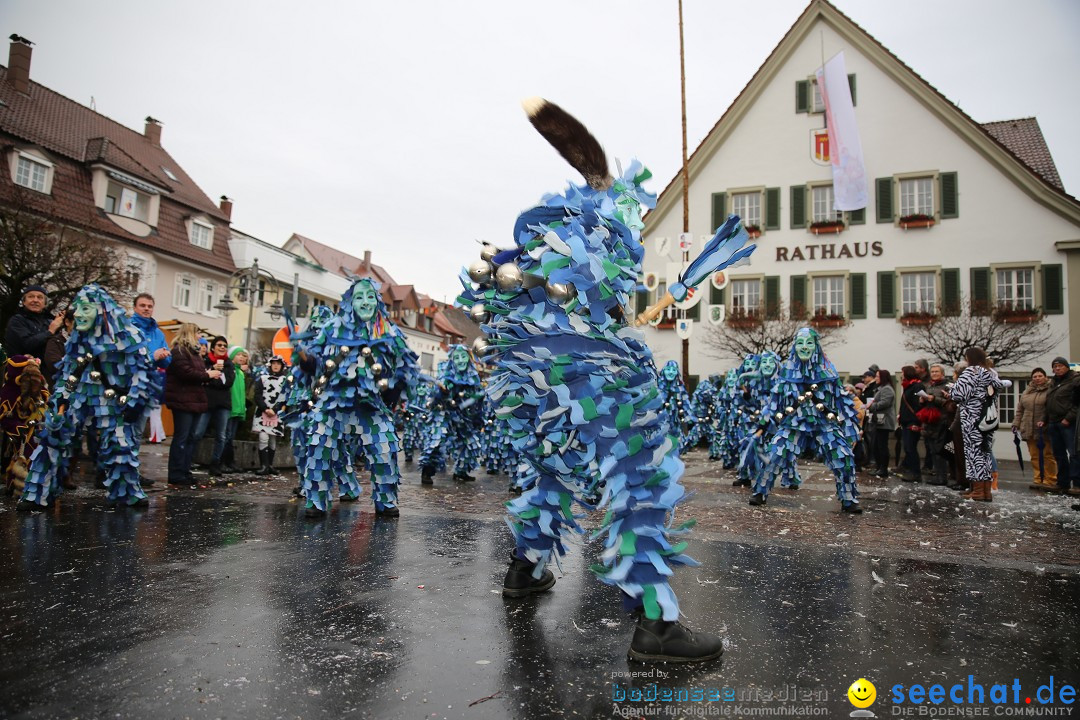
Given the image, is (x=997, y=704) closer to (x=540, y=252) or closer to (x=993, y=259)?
(x=540, y=252)

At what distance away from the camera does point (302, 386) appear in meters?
7.01

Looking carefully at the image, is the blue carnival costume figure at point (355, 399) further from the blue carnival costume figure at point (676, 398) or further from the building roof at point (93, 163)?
the building roof at point (93, 163)

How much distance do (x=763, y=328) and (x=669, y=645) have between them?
19251 mm

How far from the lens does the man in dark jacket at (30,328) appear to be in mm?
6141

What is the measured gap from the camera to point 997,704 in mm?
2262

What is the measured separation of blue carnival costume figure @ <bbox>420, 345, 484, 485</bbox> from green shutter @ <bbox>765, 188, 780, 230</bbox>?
665 inches

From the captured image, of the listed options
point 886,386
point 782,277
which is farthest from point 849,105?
point 886,386

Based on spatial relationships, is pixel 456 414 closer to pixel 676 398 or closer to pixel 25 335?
pixel 676 398

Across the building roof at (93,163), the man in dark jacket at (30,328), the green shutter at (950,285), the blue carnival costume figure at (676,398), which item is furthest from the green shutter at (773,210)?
the building roof at (93,163)

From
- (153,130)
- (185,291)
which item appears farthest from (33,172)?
(153,130)

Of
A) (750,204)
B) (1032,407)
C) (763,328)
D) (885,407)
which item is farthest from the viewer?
(750,204)

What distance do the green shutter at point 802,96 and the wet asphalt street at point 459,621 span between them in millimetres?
20834

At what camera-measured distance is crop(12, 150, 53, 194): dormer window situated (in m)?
21.5

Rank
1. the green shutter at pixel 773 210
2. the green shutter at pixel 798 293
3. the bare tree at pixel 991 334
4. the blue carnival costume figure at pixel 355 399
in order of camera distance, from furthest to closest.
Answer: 1. the green shutter at pixel 773 210
2. the green shutter at pixel 798 293
3. the bare tree at pixel 991 334
4. the blue carnival costume figure at pixel 355 399
